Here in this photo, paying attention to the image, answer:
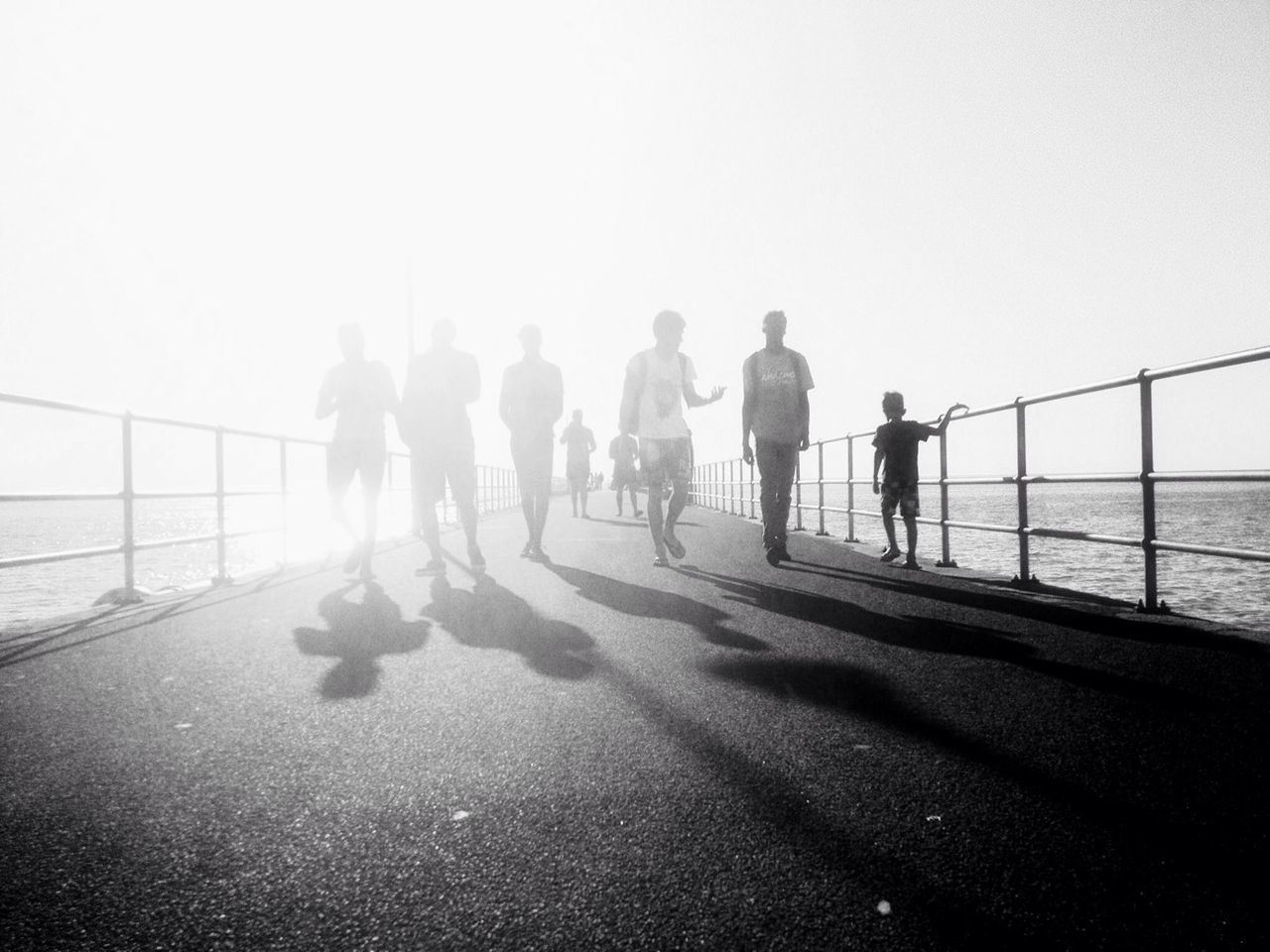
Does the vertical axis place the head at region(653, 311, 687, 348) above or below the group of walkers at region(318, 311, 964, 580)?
above

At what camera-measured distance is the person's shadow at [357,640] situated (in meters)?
3.21

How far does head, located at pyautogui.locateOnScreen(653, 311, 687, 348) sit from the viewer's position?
7.00m

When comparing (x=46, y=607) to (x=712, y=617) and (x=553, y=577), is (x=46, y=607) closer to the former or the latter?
(x=553, y=577)

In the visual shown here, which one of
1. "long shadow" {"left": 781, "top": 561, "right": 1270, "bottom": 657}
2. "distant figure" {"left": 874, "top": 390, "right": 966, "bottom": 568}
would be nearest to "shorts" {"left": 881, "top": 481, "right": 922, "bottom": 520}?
"distant figure" {"left": 874, "top": 390, "right": 966, "bottom": 568}

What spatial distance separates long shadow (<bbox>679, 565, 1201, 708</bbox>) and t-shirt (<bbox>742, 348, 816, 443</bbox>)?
1523 millimetres

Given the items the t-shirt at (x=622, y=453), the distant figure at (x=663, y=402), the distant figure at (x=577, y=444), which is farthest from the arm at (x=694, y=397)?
the t-shirt at (x=622, y=453)

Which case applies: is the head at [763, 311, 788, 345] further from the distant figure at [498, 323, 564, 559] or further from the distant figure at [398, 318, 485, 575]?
the distant figure at [398, 318, 485, 575]

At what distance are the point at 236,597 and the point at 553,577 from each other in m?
2.29

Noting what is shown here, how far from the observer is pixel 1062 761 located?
215 cm

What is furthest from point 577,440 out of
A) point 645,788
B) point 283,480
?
point 645,788

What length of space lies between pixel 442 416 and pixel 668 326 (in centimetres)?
204

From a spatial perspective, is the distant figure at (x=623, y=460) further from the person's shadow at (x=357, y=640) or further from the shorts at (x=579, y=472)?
the person's shadow at (x=357, y=640)

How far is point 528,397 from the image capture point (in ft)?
24.5

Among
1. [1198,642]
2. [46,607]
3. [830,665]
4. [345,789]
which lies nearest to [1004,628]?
[1198,642]
